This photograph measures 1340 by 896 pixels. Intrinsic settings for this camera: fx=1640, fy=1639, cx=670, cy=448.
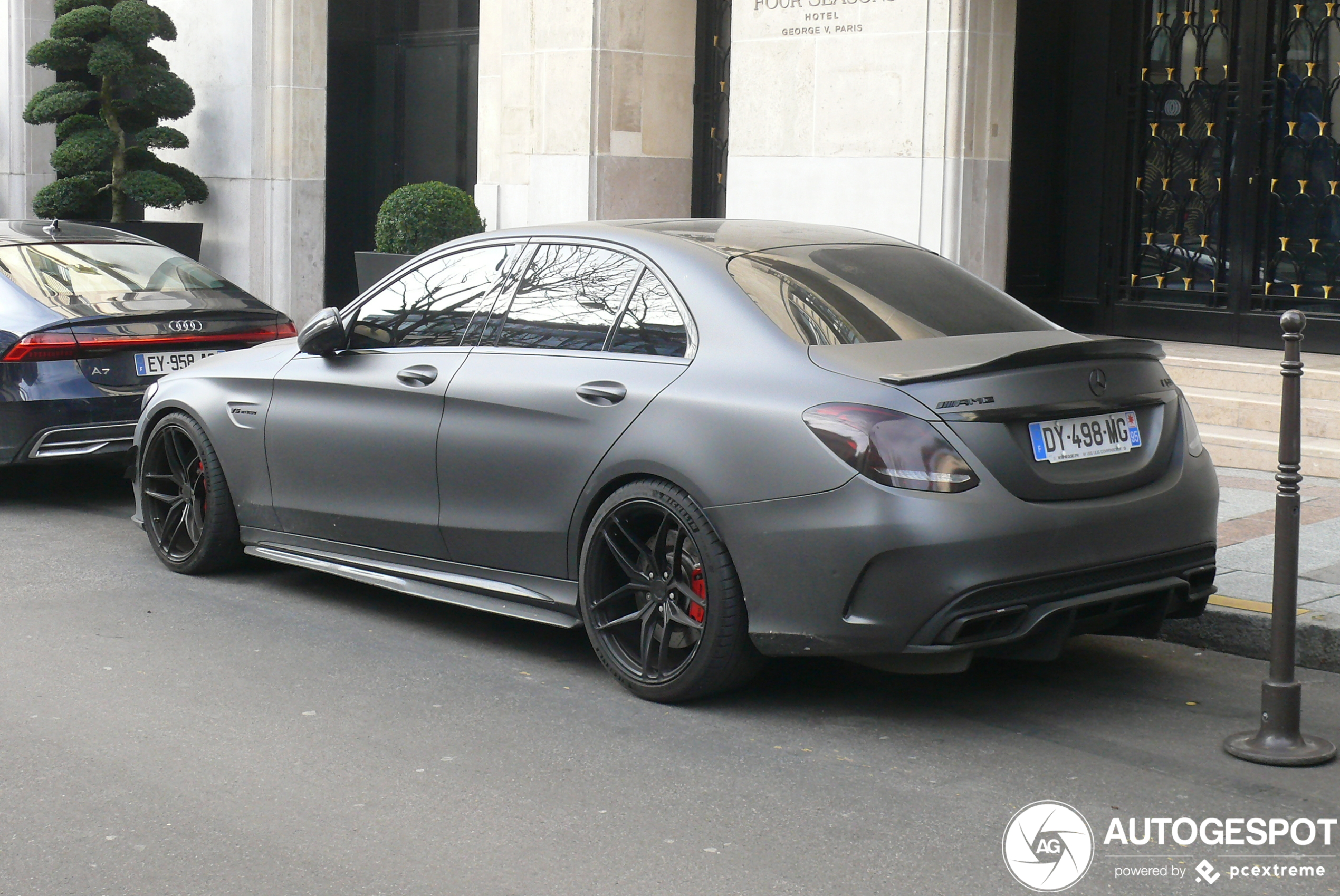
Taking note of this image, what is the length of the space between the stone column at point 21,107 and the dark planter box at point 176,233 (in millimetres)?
3757

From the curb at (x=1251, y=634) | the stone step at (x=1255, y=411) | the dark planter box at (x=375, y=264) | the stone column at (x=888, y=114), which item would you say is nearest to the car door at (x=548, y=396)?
the curb at (x=1251, y=634)

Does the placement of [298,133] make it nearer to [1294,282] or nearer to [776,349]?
[1294,282]

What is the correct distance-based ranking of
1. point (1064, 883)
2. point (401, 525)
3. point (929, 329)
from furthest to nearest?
point (401, 525), point (929, 329), point (1064, 883)

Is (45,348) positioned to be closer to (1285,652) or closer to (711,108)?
(1285,652)

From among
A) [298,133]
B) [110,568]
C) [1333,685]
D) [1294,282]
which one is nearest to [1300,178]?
[1294,282]

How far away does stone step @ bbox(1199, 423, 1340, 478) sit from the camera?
29.8 feet

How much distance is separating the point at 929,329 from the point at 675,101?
9.04 metres

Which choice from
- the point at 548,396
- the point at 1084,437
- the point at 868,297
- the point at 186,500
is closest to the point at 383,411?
the point at 548,396

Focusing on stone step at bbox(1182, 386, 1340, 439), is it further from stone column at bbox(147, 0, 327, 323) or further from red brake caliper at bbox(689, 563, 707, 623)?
stone column at bbox(147, 0, 327, 323)

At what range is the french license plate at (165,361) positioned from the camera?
8383 mm

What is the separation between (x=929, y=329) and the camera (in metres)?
5.30

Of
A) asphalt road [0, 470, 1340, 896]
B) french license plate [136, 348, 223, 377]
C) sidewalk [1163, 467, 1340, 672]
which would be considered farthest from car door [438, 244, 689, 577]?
french license plate [136, 348, 223, 377]

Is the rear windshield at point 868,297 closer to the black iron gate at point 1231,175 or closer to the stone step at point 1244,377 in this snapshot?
the stone step at point 1244,377

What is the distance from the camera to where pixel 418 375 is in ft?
19.8
